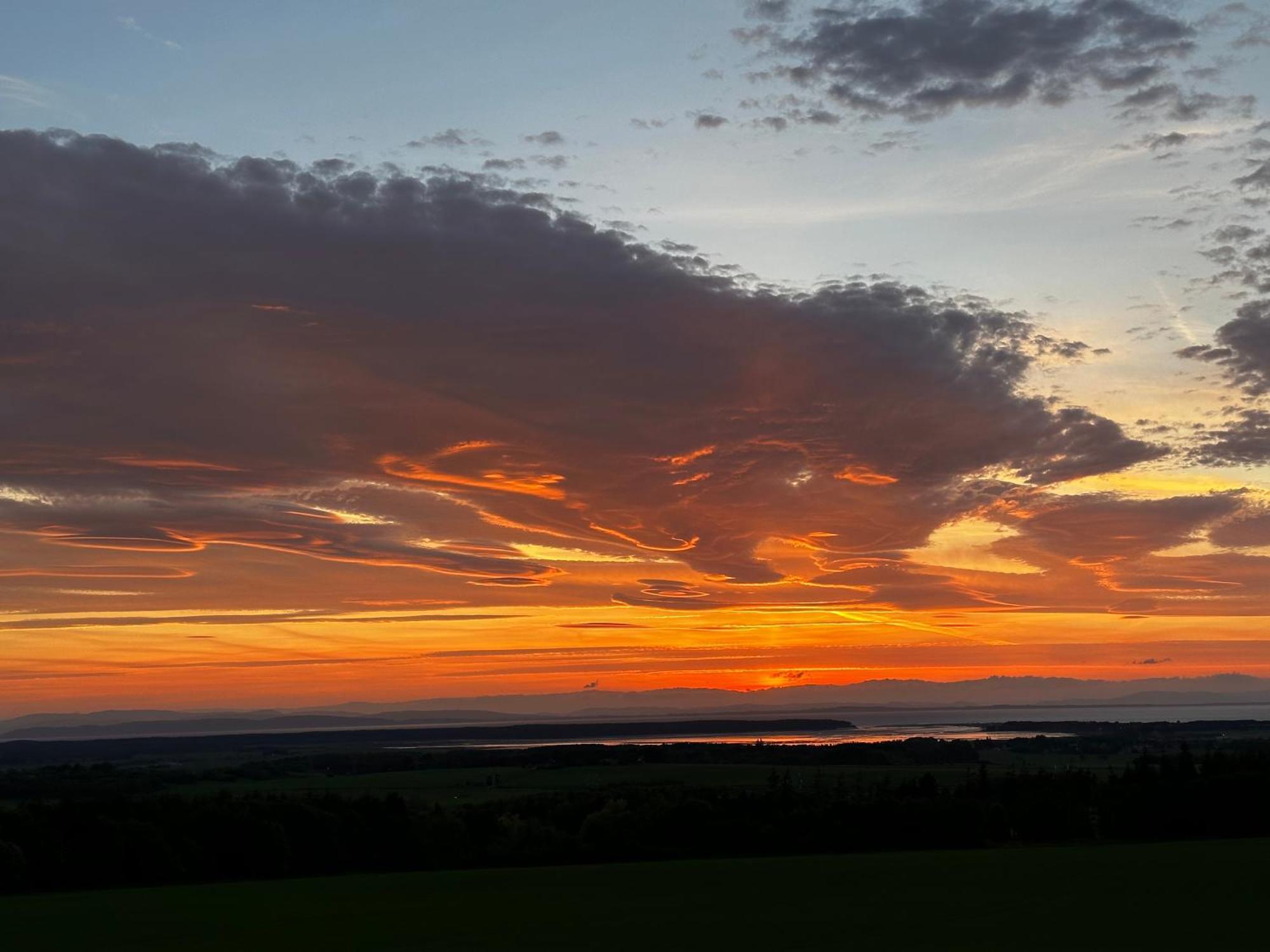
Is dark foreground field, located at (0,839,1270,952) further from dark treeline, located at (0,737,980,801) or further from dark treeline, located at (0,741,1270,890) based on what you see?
dark treeline, located at (0,737,980,801)

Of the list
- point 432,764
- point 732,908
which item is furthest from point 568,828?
point 432,764

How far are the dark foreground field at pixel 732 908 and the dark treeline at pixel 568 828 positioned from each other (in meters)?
8.67

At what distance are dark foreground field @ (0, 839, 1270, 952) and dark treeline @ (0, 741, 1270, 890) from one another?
8667 mm

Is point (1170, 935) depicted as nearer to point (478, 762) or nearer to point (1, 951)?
point (1, 951)

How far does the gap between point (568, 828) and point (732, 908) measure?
43813 millimetres

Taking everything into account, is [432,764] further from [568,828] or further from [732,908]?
[732,908]

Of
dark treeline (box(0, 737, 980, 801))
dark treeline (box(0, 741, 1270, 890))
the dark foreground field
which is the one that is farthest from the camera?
dark treeline (box(0, 737, 980, 801))

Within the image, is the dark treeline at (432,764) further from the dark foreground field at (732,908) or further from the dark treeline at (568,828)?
the dark foreground field at (732,908)

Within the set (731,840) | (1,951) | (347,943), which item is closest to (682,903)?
(347,943)

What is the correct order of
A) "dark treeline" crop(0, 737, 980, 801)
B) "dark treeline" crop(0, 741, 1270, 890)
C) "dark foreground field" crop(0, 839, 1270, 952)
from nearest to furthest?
"dark foreground field" crop(0, 839, 1270, 952)
"dark treeline" crop(0, 741, 1270, 890)
"dark treeline" crop(0, 737, 980, 801)

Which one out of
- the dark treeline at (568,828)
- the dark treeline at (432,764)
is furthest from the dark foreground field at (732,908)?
the dark treeline at (432,764)

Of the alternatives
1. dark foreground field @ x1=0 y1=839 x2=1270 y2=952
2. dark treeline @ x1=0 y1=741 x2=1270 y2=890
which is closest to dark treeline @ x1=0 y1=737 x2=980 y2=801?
dark treeline @ x1=0 y1=741 x2=1270 y2=890

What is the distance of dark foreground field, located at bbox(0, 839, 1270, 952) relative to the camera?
34.1 meters

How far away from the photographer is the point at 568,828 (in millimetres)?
83688
